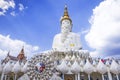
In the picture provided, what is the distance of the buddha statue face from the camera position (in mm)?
39344

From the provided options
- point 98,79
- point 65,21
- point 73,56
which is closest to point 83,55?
point 73,56

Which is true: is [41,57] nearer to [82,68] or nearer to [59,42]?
[82,68]

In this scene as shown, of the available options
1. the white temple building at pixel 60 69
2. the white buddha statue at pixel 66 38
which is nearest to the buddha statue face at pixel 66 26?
the white buddha statue at pixel 66 38

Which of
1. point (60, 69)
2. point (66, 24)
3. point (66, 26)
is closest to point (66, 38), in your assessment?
point (66, 26)

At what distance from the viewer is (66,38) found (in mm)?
37969

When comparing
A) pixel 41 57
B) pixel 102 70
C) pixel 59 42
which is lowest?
pixel 102 70

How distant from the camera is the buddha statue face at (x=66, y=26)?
39344 mm

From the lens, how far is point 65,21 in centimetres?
4066

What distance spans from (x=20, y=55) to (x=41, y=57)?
22149 millimetres

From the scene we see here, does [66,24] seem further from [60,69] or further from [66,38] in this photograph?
[60,69]

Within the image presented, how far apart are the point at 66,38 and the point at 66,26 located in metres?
3.76

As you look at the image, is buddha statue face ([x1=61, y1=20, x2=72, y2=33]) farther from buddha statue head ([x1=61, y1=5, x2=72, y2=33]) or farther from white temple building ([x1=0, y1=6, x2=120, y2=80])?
white temple building ([x1=0, y1=6, x2=120, y2=80])

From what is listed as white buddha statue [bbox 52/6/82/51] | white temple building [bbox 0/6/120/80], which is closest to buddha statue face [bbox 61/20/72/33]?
white buddha statue [bbox 52/6/82/51]

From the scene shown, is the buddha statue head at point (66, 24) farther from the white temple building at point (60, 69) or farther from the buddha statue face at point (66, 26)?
the white temple building at point (60, 69)
